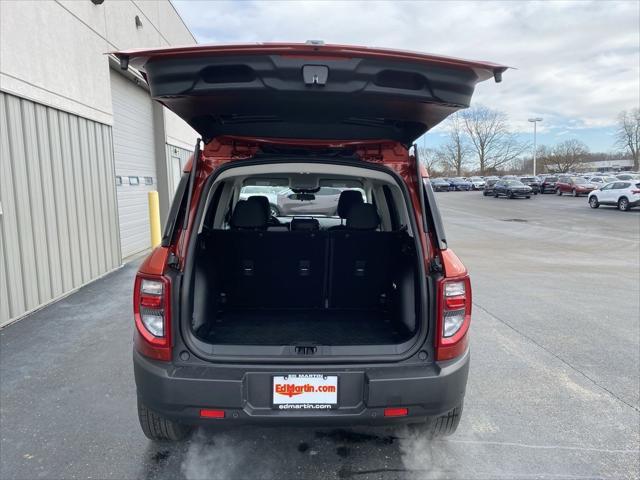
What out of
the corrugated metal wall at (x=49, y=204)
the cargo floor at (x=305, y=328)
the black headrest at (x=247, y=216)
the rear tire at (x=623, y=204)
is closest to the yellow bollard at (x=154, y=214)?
the corrugated metal wall at (x=49, y=204)

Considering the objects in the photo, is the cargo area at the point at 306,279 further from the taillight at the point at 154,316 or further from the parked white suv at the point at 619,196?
the parked white suv at the point at 619,196

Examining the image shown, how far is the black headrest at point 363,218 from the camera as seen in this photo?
316 centimetres

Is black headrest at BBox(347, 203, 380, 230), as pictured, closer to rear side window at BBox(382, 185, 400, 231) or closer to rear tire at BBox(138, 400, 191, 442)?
rear side window at BBox(382, 185, 400, 231)

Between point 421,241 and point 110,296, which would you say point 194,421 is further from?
point 110,296

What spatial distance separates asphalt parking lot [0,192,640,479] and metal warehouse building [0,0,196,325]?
546 millimetres

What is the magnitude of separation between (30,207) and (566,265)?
28.8 ft

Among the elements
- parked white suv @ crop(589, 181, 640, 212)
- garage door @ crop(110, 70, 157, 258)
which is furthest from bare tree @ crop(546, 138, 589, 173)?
garage door @ crop(110, 70, 157, 258)

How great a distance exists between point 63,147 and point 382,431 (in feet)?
18.2

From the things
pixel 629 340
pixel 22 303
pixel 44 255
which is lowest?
pixel 629 340

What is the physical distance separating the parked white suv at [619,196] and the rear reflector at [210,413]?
24730mm

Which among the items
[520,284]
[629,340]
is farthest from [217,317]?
[520,284]

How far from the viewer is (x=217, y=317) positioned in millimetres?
2977

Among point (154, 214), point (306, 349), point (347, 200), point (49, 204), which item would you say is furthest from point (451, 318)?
point (154, 214)

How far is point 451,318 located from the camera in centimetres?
225
